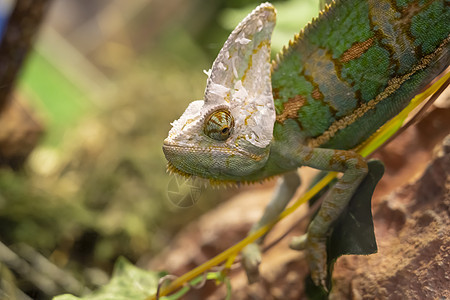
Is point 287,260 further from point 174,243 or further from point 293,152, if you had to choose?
point 174,243

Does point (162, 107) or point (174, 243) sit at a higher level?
point (162, 107)

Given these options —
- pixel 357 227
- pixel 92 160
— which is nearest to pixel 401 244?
pixel 357 227

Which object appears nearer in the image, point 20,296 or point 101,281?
point 20,296

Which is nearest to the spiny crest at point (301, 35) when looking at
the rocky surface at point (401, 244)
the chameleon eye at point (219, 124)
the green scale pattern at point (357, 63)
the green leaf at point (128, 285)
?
the green scale pattern at point (357, 63)

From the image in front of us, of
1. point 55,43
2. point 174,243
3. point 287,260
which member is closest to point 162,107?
point 174,243

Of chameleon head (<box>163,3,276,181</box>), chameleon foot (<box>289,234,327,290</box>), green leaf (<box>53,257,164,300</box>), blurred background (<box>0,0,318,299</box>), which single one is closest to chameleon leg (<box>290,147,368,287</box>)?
chameleon foot (<box>289,234,327,290</box>)

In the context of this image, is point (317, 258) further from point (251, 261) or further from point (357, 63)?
point (357, 63)

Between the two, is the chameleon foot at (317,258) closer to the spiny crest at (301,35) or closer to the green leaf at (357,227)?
the green leaf at (357,227)
